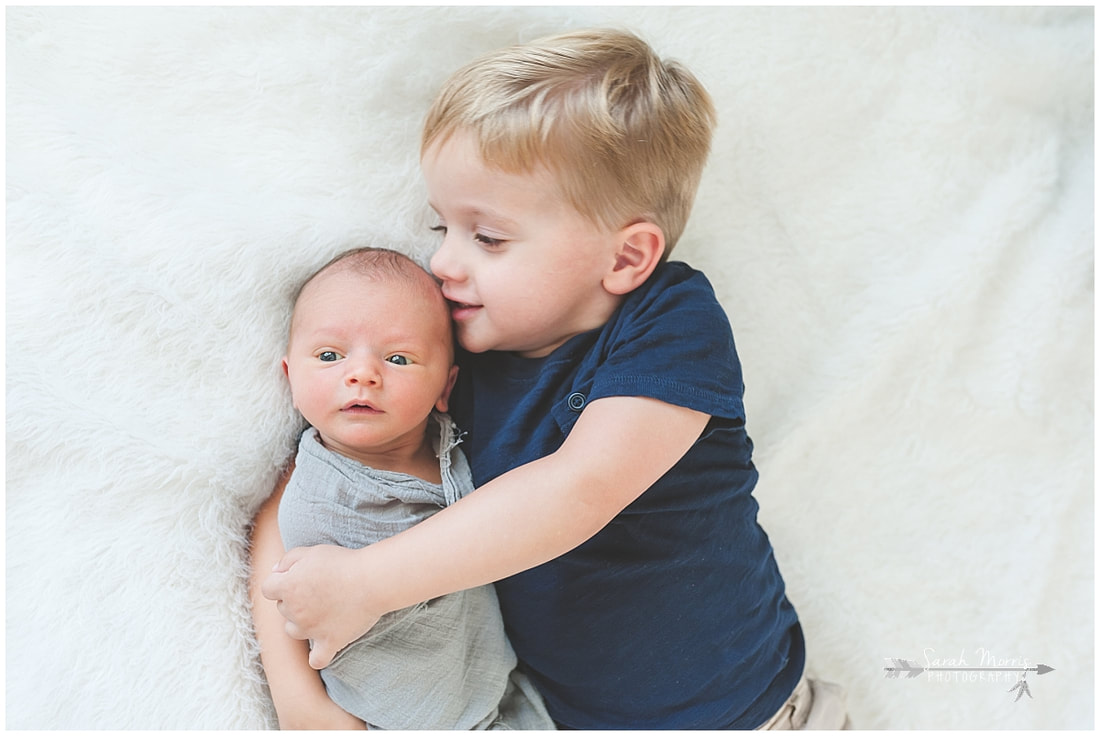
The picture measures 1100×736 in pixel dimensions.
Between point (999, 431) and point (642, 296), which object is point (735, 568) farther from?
point (999, 431)

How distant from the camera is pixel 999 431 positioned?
1.42 meters

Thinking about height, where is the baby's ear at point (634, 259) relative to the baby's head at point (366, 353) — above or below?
above

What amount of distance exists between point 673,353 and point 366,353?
0.36 metres

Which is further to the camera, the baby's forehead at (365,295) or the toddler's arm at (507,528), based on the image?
the baby's forehead at (365,295)

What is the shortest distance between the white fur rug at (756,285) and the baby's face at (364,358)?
0.27 feet

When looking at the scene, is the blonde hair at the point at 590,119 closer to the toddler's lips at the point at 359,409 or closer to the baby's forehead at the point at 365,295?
the baby's forehead at the point at 365,295

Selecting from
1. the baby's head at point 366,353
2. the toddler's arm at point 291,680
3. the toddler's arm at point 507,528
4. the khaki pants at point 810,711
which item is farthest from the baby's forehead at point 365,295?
the khaki pants at point 810,711

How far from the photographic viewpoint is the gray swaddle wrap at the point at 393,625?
3.52 ft

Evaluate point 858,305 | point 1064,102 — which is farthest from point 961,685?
point 1064,102

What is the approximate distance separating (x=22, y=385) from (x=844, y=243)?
1.14 m

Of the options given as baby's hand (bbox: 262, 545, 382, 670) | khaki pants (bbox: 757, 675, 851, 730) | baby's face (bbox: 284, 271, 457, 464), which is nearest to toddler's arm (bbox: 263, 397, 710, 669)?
baby's hand (bbox: 262, 545, 382, 670)

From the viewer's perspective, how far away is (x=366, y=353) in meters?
1.07

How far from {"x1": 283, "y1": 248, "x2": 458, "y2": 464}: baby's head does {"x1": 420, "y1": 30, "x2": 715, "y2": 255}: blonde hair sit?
19 centimetres

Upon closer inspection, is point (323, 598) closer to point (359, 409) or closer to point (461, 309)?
point (359, 409)
